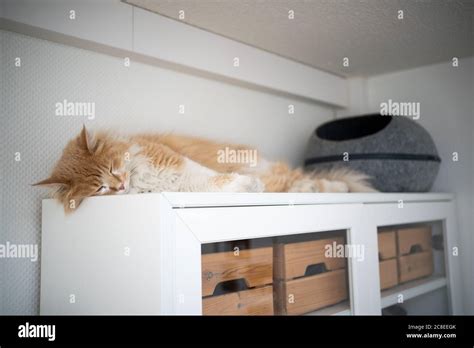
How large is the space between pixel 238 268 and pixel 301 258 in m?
0.17

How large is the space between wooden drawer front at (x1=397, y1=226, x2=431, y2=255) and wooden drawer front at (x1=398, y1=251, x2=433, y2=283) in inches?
0.8

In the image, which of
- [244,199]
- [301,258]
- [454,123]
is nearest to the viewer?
[244,199]

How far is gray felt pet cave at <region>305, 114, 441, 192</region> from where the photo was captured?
115 cm

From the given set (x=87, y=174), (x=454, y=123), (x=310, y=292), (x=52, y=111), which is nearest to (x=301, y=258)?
(x=310, y=292)

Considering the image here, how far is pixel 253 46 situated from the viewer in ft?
3.95

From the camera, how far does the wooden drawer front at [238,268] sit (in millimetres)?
654

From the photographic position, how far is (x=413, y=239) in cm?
110

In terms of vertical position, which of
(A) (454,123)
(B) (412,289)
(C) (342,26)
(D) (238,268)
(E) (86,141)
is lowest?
(B) (412,289)

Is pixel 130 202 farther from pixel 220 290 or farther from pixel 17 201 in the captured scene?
pixel 17 201

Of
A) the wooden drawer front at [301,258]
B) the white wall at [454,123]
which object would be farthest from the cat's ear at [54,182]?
the white wall at [454,123]

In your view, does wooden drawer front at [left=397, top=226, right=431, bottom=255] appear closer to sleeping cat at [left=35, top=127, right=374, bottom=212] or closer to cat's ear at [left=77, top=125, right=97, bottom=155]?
sleeping cat at [left=35, top=127, right=374, bottom=212]

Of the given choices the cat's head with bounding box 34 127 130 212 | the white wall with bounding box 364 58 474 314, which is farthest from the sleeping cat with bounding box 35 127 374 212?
the white wall with bounding box 364 58 474 314

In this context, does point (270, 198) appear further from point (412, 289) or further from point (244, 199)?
point (412, 289)

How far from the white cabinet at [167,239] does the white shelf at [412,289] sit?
2 cm
